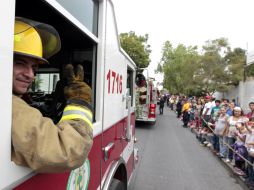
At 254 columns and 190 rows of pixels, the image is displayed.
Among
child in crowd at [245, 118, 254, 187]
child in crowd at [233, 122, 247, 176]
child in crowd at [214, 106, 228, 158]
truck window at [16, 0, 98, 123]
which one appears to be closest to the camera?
truck window at [16, 0, 98, 123]

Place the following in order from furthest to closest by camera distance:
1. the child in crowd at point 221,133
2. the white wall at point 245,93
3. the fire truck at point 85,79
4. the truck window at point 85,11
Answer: the white wall at point 245,93, the child in crowd at point 221,133, the truck window at point 85,11, the fire truck at point 85,79

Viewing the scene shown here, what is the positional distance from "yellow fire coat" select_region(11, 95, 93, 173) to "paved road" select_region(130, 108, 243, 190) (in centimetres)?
434

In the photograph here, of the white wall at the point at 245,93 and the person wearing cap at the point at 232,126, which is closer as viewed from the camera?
the person wearing cap at the point at 232,126

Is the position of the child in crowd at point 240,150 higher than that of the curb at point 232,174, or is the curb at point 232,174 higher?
the child in crowd at point 240,150

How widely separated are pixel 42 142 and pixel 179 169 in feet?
20.1

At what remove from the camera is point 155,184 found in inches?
229

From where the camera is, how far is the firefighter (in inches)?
49.7

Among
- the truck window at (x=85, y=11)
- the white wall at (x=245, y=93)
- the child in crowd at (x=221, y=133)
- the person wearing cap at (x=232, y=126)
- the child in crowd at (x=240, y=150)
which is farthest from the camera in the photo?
the white wall at (x=245, y=93)

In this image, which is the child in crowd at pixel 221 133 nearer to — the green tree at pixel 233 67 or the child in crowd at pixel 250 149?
the child in crowd at pixel 250 149

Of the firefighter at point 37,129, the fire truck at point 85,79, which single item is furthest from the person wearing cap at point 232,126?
the firefighter at point 37,129

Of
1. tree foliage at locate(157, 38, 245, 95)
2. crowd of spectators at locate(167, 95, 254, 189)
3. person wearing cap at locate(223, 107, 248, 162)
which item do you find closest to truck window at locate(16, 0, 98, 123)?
crowd of spectators at locate(167, 95, 254, 189)

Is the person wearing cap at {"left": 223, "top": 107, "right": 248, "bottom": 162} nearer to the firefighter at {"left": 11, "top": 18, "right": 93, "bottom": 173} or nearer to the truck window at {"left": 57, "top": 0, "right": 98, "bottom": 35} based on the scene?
the truck window at {"left": 57, "top": 0, "right": 98, "bottom": 35}

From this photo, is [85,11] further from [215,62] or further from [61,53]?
[215,62]

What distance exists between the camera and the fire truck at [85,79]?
3.86ft
